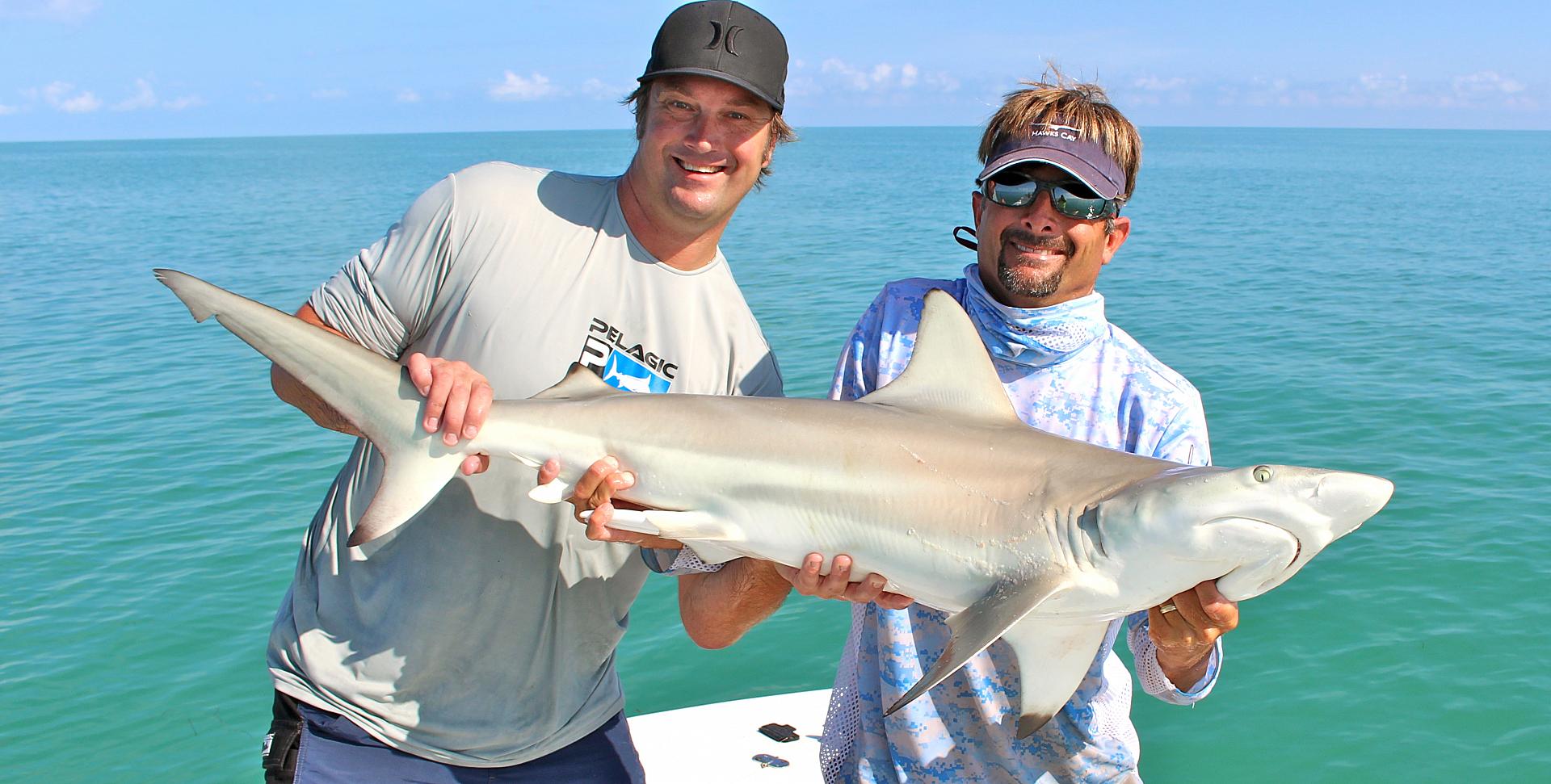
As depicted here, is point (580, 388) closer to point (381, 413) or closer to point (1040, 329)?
point (381, 413)

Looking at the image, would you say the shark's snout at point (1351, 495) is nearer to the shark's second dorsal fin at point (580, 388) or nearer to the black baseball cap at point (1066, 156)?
the black baseball cap at point (1066, 156)

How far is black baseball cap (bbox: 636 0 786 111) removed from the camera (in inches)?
124

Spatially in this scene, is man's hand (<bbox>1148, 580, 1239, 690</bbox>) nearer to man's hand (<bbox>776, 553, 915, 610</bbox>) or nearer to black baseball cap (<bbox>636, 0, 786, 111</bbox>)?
man's hand (<bbox>776, 553, 915, 610</bbox>)

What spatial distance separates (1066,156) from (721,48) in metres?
1.01

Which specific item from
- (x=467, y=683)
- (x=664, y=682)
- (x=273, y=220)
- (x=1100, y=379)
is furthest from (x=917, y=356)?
(x=273, y=220)

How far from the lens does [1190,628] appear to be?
2645 mm

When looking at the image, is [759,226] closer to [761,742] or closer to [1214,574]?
[761,742]

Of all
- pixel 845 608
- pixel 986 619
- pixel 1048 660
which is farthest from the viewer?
pixel 845 608

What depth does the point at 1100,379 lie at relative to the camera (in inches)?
120

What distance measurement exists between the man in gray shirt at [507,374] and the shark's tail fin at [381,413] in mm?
339

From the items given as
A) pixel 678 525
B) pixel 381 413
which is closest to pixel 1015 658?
pixel 678 525

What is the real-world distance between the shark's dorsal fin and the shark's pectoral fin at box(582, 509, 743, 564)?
1.89 feet

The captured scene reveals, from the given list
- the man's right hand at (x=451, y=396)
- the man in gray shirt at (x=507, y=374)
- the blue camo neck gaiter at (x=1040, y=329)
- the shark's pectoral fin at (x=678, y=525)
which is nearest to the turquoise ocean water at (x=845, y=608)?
the man in gray shirt at (x=507, y=374)

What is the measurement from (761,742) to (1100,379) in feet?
10.2
